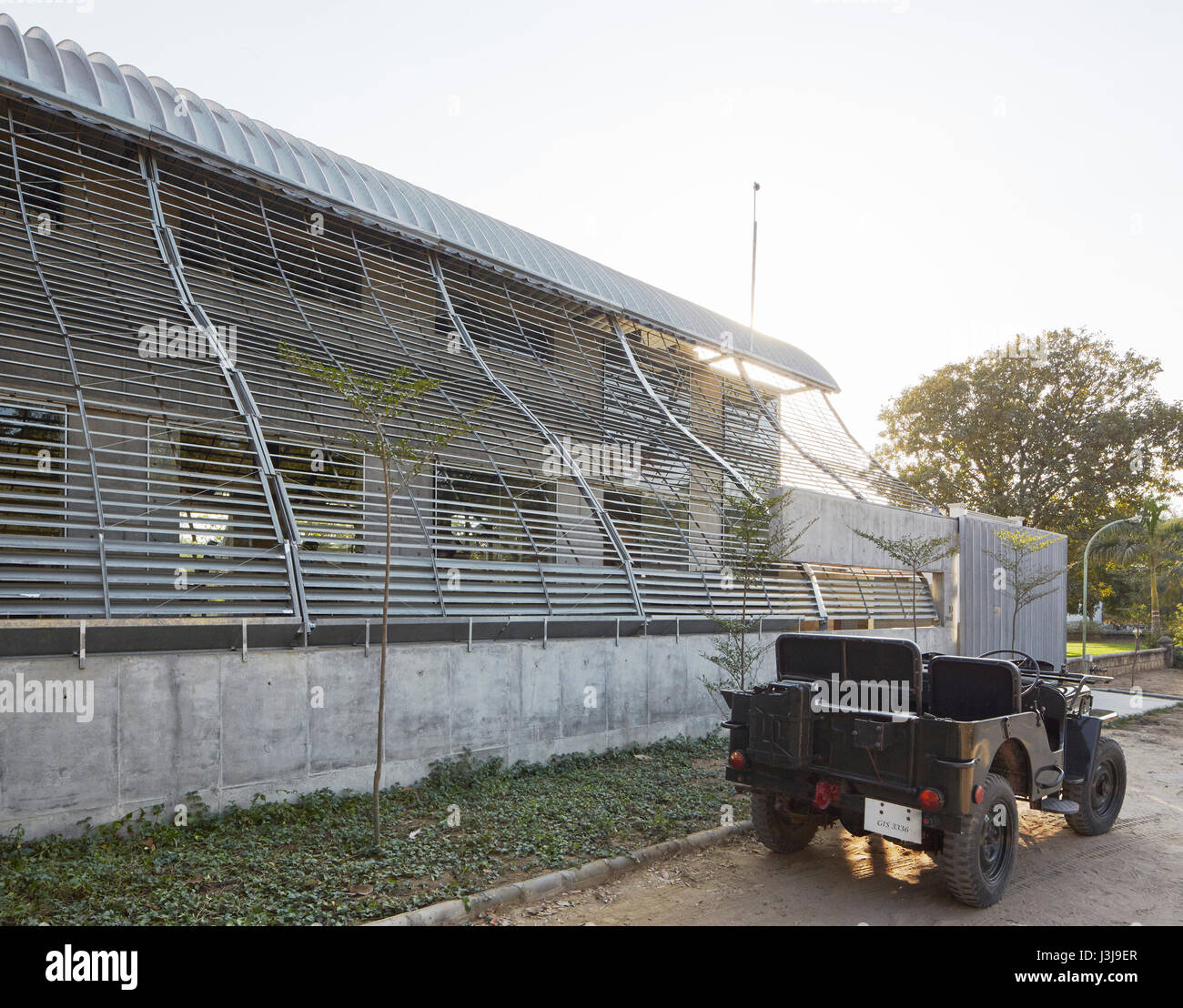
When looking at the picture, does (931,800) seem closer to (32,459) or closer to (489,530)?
(489,530)

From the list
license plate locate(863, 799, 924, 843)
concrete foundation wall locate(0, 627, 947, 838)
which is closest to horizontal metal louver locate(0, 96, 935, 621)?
concrete foundation wall locate(0, 627, 947, 838)

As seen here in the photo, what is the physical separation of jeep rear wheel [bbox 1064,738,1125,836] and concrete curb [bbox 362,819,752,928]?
125 inches

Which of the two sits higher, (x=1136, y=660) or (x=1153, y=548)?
(x=1153, y=548)

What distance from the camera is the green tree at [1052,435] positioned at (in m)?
30.6

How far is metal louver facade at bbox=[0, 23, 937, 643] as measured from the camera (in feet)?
25.3

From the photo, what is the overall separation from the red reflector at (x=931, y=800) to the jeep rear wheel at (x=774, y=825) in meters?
1.42

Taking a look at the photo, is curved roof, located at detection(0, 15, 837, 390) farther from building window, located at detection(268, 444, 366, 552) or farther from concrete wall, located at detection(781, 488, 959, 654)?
concrete wall, located at detection(781, 488, 959, 654)

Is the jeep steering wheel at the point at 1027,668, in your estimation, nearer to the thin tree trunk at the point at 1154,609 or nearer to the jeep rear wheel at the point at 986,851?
the jeep rear wheel at the point at 986,851

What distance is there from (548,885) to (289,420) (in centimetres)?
608

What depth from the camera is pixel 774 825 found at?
6551mm

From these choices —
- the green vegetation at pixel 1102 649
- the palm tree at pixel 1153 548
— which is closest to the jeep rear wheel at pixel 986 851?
the green vegetation at pixel 1102 649

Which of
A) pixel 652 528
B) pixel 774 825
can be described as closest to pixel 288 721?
pixel 774 825
